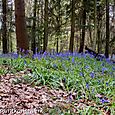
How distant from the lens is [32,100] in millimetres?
4137

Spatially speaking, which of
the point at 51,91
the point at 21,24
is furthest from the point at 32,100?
the point at 21,24

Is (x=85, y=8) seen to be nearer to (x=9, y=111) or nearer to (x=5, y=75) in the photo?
(x=5, y=75)

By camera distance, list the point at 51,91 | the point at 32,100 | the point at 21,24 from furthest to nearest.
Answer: the point at 21,24 < the point at 51,91 < the point at 32,100

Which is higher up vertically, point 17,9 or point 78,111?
point 17,9

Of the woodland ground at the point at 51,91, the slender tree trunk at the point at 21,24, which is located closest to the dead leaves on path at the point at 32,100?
the woodland ground at the point at 51,91

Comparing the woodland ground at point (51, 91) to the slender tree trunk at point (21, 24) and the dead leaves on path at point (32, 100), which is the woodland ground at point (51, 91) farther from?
the slender tree trunk at point (21, 24)

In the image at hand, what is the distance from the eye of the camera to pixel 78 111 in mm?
3844

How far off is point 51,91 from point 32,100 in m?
0.62

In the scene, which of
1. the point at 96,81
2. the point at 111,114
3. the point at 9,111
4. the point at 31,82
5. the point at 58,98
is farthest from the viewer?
the point at 96,81

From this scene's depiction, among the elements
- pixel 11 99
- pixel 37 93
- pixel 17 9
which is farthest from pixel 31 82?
pixel 17 9

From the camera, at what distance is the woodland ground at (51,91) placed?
3851 millimetres

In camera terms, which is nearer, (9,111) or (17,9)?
(9,111)

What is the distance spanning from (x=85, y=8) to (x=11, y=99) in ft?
43.5

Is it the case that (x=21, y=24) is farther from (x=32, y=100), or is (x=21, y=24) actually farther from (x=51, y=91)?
(x=32, y=100)
